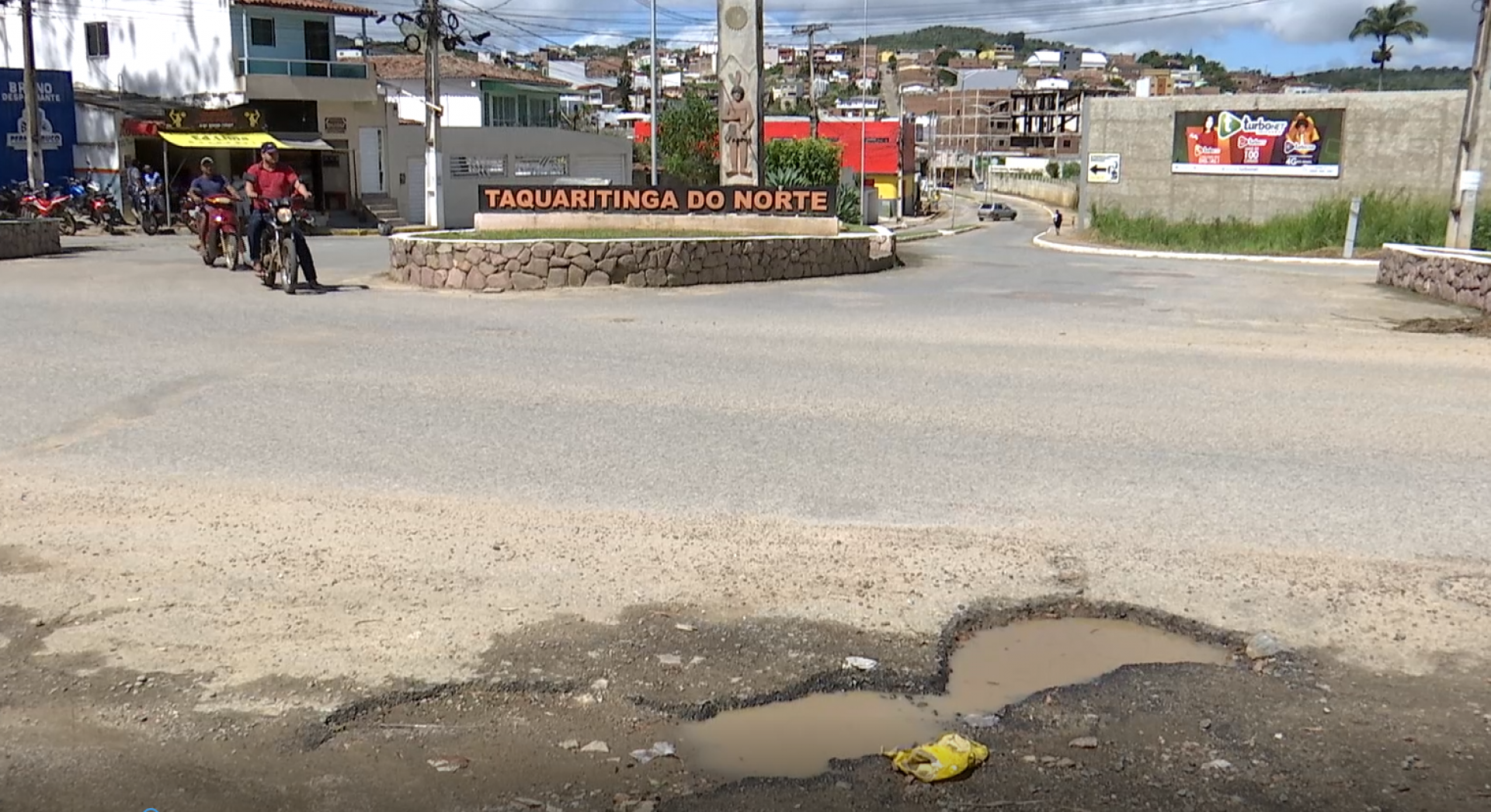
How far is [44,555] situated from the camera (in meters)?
6.04

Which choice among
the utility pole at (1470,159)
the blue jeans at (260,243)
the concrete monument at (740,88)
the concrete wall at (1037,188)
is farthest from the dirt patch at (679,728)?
the concrete wall at (1037,188)

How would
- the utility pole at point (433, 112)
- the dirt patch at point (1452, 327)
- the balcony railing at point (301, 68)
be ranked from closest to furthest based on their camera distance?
the dirt patch at point (1452, 327) < the utility pole at point (433, 112) < the balcony railing at point (301, 68)

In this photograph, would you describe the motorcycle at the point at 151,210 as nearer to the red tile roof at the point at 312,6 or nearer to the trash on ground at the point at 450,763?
the red tile roof at the point at 312,6

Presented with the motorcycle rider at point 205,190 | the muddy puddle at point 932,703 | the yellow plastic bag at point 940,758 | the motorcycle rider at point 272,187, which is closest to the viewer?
the yellow plastic bag at point 940,758

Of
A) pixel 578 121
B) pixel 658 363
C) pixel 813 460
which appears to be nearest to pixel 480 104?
pixel 578 121

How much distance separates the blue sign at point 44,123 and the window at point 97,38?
30.0ft

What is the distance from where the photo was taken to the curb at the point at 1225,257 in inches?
1243

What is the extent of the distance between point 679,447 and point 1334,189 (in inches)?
1458

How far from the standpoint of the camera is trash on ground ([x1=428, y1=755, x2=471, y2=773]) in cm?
408

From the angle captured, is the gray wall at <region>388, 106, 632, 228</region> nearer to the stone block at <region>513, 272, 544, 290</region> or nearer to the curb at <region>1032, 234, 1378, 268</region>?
the curb at <region>1032, 234, 1378, 268</region>

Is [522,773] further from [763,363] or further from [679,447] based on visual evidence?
[763,363]

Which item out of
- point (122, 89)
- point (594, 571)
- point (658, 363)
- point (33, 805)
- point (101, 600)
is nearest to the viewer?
point (33, 805)

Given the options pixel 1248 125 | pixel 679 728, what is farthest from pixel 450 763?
pixel 1248 125

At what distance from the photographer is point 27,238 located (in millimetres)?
22328
